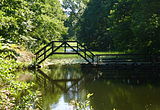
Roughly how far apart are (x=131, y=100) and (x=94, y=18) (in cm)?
4225

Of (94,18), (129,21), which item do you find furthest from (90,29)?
(129,21)

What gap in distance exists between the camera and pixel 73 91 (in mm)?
13836

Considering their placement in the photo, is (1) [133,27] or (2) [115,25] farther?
(2) [115,25]

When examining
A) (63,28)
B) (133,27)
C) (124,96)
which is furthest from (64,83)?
(63,28)

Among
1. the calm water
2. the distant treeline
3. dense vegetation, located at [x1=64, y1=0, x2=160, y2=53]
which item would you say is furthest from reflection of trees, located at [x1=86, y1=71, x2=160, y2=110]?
dense vegetation, located at [x1=64, y1=0, x2=160, y2=53]

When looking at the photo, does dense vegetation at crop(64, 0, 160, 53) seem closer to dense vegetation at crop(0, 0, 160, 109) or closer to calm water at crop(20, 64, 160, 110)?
dense vegetation at crop(0, 0, 160, 109)

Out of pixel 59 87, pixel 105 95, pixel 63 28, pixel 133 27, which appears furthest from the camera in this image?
pixel 63 28

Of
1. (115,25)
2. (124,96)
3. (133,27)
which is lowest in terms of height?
(124,96)

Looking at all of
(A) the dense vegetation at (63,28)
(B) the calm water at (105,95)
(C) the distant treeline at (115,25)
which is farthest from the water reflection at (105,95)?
(C) the distant treeline at (115,25)

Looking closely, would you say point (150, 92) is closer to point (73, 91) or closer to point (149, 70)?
point (73, 91)

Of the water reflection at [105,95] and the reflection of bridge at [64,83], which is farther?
the reflection of bridge at [64,83]

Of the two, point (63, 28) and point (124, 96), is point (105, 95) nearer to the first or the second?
point (124, 96)

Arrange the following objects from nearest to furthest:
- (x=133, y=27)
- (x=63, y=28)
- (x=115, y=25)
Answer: (x=133, y=27)
(x=115, y=25)
(x=63, y=28)

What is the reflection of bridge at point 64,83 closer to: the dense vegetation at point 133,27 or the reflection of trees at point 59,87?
the reflection of trees at point 59,87
